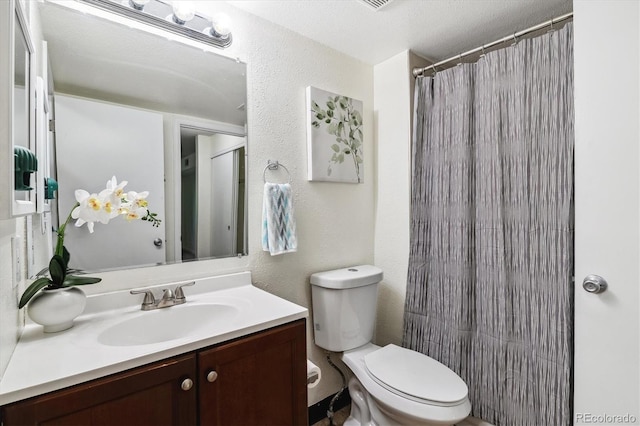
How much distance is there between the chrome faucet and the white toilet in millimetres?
687

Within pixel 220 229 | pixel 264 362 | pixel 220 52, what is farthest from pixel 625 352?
pixel 220 52

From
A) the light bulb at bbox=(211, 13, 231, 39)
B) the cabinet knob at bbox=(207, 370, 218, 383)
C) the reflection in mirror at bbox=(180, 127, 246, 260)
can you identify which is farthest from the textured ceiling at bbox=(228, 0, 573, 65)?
the cabinet knob at bbox=(207, 370, 218, 383)

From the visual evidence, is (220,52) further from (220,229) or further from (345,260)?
(345,260)

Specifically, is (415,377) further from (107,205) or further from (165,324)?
(107,205)

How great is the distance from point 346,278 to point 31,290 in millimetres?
1229

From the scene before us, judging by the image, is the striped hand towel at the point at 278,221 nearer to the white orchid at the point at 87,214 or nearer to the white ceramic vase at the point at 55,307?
the white orchid at the point at 87,214

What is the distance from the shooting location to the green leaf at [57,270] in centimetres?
96

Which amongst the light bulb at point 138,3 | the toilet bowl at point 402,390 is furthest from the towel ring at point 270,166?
the toilet bowl at point 402,390

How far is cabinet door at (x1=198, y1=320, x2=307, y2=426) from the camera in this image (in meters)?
0.92

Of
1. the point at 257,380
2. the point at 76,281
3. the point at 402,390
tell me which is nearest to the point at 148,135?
the point at 76,281

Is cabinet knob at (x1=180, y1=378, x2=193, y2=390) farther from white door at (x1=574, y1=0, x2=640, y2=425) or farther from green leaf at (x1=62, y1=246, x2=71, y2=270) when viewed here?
white door at (x1=574, y1=0, x2=640, y2=425)

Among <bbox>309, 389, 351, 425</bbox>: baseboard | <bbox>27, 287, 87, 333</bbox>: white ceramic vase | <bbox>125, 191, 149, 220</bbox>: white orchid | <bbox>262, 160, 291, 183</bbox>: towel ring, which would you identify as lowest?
<bbox>309, 389, 351, 425</bbox>: baseboard

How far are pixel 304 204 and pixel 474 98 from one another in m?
1.06

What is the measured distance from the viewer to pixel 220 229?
144 cm
